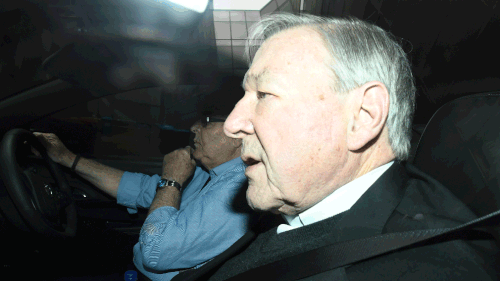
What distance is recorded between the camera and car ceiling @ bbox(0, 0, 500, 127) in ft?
3.46

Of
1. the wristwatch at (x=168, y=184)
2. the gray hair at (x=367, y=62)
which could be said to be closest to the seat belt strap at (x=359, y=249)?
the gray hair at (x=367, y=62)

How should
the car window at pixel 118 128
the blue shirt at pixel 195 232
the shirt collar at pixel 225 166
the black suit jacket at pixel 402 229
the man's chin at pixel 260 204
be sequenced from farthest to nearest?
the car window at pixel 118 128 < the shirt collar at pixel 225 166 < the blue shirt at pixel 195 232 < the man's chin at pixel 260 204 < the black suit jacket at pixel 402 229

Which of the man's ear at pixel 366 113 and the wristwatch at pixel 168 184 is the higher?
the man's ear at pixel 366 113

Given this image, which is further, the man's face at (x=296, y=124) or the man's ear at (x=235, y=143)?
the man's ear at (x=235, y=143)

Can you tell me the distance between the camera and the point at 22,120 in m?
1.84

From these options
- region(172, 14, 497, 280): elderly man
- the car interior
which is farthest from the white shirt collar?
the car interior

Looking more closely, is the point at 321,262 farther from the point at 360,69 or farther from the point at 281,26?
the point at 281,26

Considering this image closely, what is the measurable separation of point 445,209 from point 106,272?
6.37ft

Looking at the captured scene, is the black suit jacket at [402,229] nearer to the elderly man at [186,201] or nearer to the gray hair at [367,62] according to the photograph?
the gray hair at [367,62]

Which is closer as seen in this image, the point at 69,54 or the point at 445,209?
the point at 445,209

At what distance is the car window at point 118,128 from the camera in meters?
2.30

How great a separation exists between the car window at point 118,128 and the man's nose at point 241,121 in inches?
70.3

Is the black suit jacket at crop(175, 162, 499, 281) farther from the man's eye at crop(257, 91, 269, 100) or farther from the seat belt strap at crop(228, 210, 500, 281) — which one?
the man's eye at crop(257, 91, 269, 100)

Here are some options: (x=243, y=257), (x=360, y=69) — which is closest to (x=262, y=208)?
(x=243, y=257)
